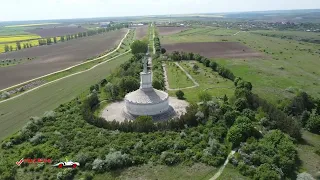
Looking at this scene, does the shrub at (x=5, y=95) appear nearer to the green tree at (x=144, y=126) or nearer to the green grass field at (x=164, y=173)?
the green tree at (x=144, y=126)

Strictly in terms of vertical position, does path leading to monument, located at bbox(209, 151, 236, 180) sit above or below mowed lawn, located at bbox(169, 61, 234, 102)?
below

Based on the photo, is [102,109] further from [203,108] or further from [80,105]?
[203,108]

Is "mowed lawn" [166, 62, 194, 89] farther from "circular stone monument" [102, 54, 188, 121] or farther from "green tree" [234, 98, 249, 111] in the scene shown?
"green tree" [234, 98, 249, 111]

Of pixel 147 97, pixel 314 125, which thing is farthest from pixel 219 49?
pixel 314 125

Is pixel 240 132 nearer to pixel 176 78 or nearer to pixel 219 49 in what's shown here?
pixel 176 78

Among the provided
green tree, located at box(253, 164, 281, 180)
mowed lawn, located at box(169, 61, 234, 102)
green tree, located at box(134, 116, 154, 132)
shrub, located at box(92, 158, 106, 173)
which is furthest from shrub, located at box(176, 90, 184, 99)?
green tree, located at box(253, 164, 281, 180)

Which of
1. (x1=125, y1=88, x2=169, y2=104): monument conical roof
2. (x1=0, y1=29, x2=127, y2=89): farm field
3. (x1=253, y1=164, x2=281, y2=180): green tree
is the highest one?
(x1=125, y1=88, x2=169, y2=104): monument conical roof

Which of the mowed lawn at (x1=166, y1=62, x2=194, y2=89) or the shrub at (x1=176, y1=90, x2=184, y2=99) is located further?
the mowed lawn at (x1=166, y1=62, x2=194, y2=89)
